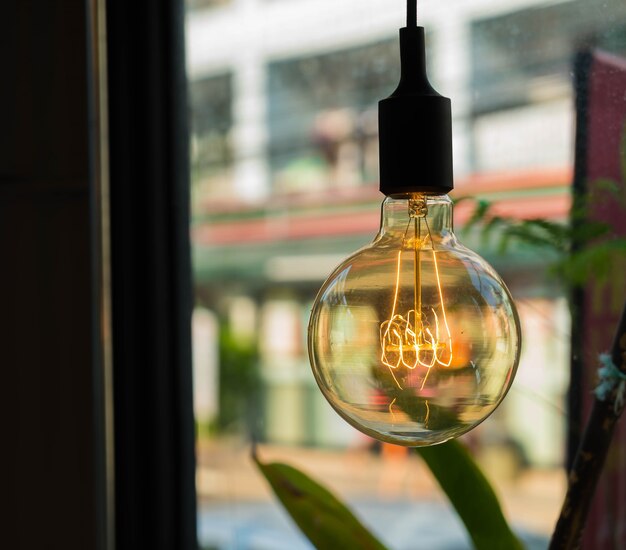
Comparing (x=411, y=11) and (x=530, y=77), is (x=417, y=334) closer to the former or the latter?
(x=411, y=11)

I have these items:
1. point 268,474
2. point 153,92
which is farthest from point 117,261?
point 268,474

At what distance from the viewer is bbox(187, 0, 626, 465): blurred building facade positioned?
83 centimetres

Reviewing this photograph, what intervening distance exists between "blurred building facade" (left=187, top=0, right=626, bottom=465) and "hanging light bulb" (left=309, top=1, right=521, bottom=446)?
41 cm

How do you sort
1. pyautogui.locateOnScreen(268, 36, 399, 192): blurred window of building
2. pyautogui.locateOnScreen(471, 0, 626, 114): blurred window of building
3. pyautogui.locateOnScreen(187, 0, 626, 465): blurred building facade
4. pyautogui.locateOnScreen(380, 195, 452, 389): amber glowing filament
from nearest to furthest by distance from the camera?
pyautogui.locateOnScreen(380, 195, 452, 389): amber glowing filament
pyautogui.locateOnScreen(471, 0, 626, 114): blurred window of building
pyautogui.locateOnScreen(187, 0, 626, 465): blurred building facade
pyautogui.locateOnScreen(268, 36, 399, 192): blurred window of building

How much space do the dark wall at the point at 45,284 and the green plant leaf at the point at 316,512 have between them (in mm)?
348

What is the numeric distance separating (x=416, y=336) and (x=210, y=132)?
3.37 feet

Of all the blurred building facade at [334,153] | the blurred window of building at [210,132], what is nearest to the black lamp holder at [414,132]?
the blurred building facade at [334,153]

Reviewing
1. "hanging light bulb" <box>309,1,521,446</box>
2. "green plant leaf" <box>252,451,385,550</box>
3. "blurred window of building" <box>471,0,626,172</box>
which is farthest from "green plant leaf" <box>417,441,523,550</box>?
"blurred window of building" <box>471,0,626,172</box>

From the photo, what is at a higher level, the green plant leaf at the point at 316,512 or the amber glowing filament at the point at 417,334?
the amber glowing filament at the point at 417,334

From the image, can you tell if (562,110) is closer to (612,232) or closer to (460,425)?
(612,232)

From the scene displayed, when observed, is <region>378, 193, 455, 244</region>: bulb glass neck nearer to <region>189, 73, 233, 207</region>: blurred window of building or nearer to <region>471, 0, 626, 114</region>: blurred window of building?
<region>471, 0, 626, 114</region>: blurred window of building

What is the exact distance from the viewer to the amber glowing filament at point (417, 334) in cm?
32

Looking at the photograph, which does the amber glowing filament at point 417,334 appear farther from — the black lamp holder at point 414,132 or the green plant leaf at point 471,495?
the green plant leaf at point 471,495

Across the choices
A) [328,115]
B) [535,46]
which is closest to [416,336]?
[535,46]
